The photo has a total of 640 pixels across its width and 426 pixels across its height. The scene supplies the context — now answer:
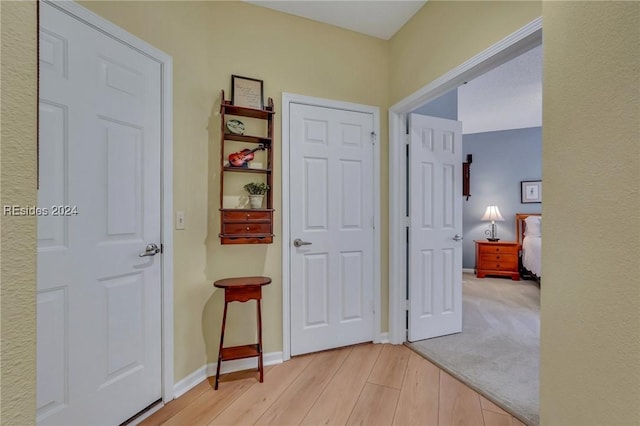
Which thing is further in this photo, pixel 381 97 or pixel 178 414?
pixel 381 97

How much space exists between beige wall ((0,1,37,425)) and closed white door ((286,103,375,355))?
181 cm

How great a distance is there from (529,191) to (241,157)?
565 centimetres

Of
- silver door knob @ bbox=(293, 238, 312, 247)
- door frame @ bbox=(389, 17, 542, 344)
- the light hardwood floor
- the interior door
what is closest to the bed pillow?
the interior door

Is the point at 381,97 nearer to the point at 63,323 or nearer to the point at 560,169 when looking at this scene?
the point at 560,169

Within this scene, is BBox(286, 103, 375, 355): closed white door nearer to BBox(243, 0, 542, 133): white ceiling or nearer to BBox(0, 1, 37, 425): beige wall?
BBox(243, 0, 542, 133): white ceiling

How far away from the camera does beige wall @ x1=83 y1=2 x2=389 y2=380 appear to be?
1834 mm

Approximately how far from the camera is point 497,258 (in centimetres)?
517

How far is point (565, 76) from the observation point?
2.91 feet

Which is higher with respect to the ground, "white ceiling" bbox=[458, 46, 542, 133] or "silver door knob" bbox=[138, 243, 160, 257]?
"white ceiling" bbox=[458, 46, 542, 133]

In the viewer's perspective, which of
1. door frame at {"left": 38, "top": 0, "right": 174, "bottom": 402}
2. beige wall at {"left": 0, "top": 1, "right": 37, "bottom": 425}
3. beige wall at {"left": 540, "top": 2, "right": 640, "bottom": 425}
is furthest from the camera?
door frame at {"left": 38, "top": 0, "right": 174, "bottom": 402}

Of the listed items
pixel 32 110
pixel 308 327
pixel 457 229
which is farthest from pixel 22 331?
pixel 457 229

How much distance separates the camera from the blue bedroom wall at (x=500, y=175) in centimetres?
541

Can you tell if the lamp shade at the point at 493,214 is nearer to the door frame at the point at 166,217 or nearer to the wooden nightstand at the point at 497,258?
the wooden nightstand at the point at 497,258

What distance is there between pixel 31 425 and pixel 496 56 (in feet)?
7.42
